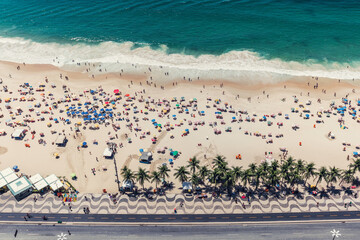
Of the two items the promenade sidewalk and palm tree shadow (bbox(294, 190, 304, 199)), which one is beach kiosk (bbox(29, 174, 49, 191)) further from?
palm tree shadow (bbox(294, 190, 304, 199))

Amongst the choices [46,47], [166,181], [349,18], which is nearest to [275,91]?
[166,181]

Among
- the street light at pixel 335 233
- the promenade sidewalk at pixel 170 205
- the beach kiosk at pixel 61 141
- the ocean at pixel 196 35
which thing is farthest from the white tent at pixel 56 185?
the ocean at pixel 196 35

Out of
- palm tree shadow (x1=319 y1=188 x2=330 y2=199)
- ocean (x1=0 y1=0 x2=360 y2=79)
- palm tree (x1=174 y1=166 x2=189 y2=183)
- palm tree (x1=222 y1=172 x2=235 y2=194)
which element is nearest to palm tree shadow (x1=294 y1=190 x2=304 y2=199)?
palm tree shadow (x1=319 y1=188 x2=330 y2=199)

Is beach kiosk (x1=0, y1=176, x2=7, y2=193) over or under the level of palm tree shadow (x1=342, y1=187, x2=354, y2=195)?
over

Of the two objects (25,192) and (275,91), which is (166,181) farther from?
(275,91)

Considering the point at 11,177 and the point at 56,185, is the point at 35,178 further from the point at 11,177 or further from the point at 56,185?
the point at 56,185

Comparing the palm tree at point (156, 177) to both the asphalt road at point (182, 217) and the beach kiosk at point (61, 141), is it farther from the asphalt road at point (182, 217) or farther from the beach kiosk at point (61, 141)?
the beach kiosk at point (61, 141)

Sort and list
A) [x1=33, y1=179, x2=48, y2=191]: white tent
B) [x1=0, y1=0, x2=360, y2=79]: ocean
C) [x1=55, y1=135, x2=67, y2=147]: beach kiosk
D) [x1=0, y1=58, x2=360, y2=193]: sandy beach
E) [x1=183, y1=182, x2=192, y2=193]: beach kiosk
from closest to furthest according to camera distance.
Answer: [x1=33, y1=179, x2=48, y2=191]: white tent → [x1=183, y1=182, x2=192, y2=193]: beach kiosk → [x1=0, y1=58, x2=360, y2=193]: sandy beach → [x1=55, y1=135, x2=67, y2=147]: beach kiosk → [x1=0, y1=0, x2=360, y2=79]: ocean
